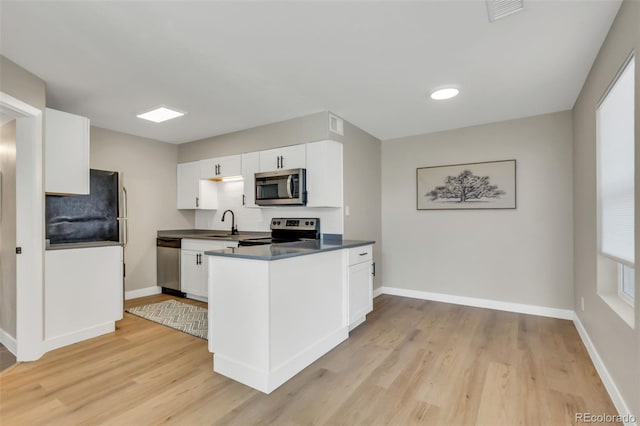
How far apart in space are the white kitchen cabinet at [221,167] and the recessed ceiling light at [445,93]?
103 inches

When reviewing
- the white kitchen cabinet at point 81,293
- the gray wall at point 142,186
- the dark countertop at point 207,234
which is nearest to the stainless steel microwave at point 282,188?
the dark countertop at point 207,234

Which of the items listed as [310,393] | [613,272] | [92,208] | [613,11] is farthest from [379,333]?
[92,208]

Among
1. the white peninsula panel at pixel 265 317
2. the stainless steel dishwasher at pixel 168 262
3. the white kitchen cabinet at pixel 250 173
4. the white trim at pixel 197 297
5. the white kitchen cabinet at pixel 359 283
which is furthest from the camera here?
the stainless steel dishwasher at pixel 168 262

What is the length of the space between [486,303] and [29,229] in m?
4.88

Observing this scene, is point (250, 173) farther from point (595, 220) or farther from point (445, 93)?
point (595, 220)

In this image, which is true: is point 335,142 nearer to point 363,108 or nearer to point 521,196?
point 363,108

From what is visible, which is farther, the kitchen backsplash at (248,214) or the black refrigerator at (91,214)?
the kitchen backsplash at (248,214)

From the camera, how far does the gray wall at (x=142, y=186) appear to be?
424cm

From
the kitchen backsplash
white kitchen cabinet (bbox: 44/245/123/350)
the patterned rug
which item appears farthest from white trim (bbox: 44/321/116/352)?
the kitchen backsplash

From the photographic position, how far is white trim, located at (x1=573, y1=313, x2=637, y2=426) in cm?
179

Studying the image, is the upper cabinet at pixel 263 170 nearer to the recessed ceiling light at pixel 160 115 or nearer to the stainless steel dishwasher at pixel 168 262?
the stainless steel dishwasher at pixel 168 262

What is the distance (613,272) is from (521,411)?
1322mm

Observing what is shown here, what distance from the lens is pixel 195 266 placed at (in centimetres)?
425

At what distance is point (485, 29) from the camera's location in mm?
1993
